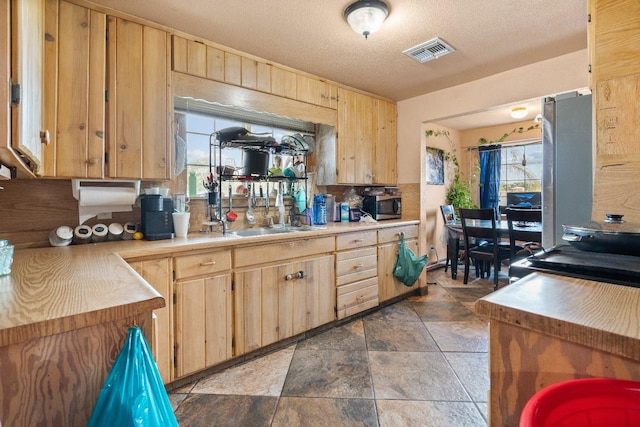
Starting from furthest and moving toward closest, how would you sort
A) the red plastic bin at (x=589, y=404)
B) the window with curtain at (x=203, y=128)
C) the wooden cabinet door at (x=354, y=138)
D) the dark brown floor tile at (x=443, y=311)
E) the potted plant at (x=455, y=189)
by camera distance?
the potted plant at (x=455, y=189)
the wooden cabinet door at (x=354, y=138)
the dark brown floor tile at (x=443, y=311)
the window with curtain at (x=203, y=128)
the red plastic bin at (x=589, y=404)

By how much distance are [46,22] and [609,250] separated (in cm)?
269

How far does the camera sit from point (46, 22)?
158 centimetres

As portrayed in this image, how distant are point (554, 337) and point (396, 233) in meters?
2.50

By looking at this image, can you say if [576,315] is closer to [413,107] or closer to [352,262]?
[352,262]

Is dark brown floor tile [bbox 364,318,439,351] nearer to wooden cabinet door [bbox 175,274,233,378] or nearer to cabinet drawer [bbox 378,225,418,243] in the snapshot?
cabinet drawer [bbox 378,225,418,243]

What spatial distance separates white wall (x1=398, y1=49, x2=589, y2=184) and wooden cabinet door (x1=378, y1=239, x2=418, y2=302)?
901mm

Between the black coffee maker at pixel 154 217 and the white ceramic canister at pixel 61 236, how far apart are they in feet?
1.22

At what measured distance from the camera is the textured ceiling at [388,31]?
1.81 meters

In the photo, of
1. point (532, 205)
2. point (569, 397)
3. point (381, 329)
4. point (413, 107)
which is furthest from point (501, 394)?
point (532, 205)

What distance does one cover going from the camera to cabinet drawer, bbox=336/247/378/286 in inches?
104

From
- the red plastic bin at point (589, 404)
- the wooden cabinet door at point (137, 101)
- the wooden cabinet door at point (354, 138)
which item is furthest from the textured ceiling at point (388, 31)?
the red plastic bin at point (589, 404)

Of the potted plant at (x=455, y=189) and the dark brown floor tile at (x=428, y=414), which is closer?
the dark brown floor tile at (x=428, y=414)

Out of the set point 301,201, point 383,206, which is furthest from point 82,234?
point 383,206

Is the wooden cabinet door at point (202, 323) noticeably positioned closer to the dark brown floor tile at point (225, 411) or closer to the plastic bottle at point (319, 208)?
the dark brown floor tile at point (225, 411)
